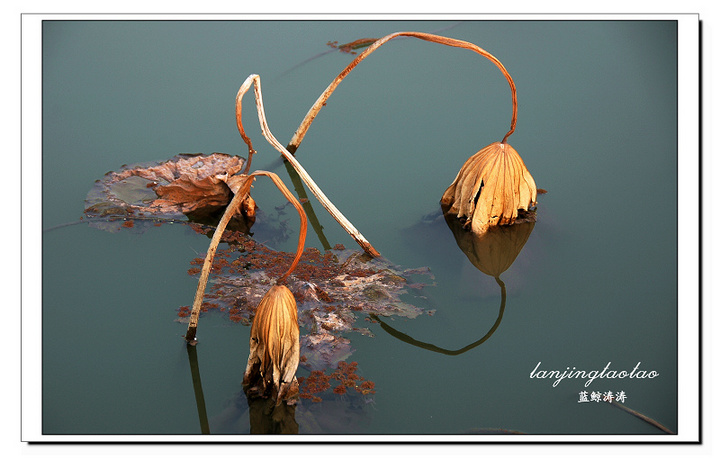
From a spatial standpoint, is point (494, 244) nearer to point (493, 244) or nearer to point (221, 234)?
point (493, 244)

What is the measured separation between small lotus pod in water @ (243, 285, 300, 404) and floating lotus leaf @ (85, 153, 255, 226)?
3.32 ft

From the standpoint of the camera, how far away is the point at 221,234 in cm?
241

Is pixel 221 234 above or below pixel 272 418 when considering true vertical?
above

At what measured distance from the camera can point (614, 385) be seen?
2.63m

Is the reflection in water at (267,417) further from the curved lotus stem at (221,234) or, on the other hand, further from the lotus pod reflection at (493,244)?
the lotus pod reflection at (493,244)

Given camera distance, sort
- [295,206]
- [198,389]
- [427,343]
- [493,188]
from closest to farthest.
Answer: [295,206], [198,389], [427,343], [493,188]

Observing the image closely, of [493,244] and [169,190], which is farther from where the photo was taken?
[169,190]

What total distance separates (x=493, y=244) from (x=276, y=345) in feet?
4.20

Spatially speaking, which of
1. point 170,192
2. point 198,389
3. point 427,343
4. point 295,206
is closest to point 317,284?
point 427,343

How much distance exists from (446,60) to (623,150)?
1.14 meters

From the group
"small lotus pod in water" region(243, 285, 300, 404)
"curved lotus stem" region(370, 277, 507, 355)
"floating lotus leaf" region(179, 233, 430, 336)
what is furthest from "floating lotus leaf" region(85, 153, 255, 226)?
"small lotus pod in water" region(243, 285, 300, 404)

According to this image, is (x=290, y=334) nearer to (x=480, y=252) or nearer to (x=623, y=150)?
(x=480, y=252)

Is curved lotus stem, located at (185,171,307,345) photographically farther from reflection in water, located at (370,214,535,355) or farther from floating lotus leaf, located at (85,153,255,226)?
reflection in water, located at (370,214,535,355)

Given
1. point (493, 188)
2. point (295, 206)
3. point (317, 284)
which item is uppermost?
point (493, 188)
